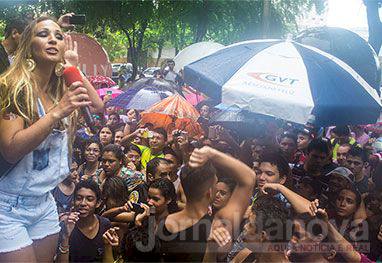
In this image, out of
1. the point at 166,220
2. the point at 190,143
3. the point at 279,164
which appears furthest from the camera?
the point at 190,143

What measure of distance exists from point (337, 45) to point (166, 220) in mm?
4976

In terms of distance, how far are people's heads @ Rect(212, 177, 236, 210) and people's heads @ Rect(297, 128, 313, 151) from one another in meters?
3.01

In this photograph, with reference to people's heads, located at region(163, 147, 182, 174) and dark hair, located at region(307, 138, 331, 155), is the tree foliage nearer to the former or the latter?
dark hair, located at region(307, 138, 331, 155)

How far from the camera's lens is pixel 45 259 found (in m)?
2.74

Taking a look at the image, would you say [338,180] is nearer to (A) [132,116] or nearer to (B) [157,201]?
(B) [157,201]

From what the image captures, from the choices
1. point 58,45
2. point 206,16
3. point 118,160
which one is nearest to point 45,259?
point 58,45

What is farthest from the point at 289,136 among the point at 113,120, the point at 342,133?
the point at 113,120

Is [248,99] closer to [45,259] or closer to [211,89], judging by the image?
[211,89]

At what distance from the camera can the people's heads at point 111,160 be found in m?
5.37

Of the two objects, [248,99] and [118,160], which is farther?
[118,160]

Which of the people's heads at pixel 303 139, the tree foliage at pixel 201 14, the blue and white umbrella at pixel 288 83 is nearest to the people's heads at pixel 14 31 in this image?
the blue and white umbrella at pixel 288 83

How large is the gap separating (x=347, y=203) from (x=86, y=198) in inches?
77.1

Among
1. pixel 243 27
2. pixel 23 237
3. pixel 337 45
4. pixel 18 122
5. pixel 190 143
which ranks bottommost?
pixel 243 27

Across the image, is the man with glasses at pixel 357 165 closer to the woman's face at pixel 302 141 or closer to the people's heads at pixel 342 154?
the people's heads at pixel 342 154
